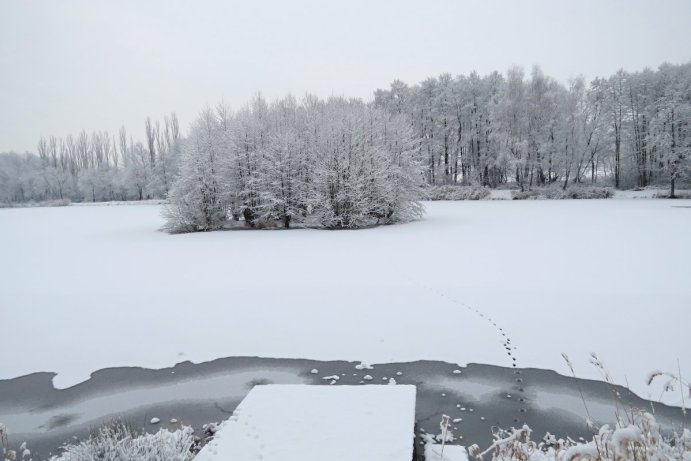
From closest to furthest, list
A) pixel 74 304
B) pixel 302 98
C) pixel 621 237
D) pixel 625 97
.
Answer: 1. pixel 74 304
2. pixel 621 237
3. pixel 302 98
4. pixel 625 97

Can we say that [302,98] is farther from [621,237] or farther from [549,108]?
[549,108]

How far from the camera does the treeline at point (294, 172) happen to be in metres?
22.2

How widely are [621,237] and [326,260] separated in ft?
34.4

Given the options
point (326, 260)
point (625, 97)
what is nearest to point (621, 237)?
point (326, 260)

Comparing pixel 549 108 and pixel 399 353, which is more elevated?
pixel 549 108

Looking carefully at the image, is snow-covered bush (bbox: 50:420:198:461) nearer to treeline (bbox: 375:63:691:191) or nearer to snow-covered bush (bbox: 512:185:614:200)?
treeline (bbox: 375:63:691:191)

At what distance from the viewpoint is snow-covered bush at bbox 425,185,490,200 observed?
3944 centimetres

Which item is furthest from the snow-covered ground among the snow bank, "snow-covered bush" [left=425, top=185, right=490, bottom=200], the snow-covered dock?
"snow-covered bush" [left=425, top=185, right=490, bottom=200]

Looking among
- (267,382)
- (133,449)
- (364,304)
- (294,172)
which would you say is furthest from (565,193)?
(133,449)

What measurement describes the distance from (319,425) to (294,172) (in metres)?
20.0

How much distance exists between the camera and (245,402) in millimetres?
4547

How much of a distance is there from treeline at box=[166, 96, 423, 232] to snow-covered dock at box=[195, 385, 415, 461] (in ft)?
56.5

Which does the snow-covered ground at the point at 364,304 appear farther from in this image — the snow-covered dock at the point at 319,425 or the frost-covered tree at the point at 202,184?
the frost-covered tree at the point at 202,184

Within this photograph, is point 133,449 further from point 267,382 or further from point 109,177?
point 109,177
